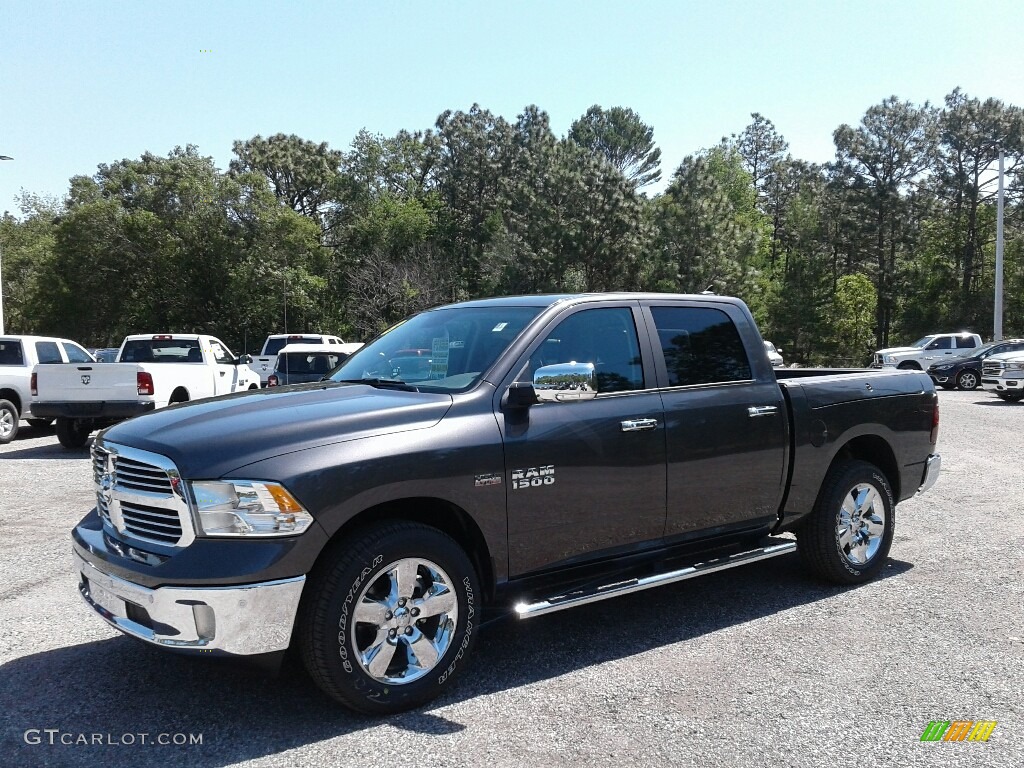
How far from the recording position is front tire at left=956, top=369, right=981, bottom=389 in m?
29.7

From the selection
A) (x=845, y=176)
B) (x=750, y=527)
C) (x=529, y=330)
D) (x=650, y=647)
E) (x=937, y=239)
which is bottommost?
(x=650, y=647)

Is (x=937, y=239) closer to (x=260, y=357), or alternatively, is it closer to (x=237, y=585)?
(x=260, y=357)

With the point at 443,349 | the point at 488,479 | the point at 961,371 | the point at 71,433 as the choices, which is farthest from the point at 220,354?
the point at 961,371

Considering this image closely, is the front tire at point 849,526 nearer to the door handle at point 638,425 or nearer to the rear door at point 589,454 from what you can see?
the rear door at point 589,454

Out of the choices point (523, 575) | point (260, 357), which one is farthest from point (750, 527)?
point (260, 357)

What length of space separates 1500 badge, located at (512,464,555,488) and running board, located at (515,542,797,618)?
57 centimetres

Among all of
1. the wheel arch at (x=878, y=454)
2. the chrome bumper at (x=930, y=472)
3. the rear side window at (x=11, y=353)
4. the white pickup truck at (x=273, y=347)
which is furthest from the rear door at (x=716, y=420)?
the white pickup truck at (x=273, y=347)

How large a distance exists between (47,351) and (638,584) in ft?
48.1

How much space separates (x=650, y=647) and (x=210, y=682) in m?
2.32

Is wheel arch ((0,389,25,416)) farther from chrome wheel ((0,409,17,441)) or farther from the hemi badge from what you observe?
the hemi badge

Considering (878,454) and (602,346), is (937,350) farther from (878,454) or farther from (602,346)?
(602,346)

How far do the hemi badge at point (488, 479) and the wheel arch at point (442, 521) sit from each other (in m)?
0.15

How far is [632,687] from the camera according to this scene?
4102 mm

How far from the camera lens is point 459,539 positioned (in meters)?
4.13
